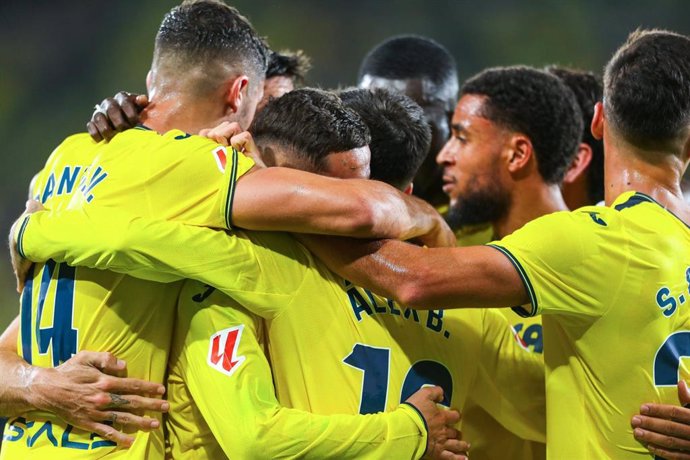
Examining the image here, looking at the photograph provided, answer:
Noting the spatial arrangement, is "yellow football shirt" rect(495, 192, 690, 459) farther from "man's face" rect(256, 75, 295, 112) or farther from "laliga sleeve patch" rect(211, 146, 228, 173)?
"man's face" rect(256, 75, 295, 112)

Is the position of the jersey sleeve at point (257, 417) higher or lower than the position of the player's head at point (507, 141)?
lower

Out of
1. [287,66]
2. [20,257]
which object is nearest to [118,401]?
[20,257]

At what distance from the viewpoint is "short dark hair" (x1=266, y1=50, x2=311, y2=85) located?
445 cm

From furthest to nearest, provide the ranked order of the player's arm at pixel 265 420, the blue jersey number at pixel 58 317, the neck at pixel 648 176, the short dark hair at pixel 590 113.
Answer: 1. the short dark hair at pixel 590 113
2. the neck at pixel 648 176
3. the blue jersey number at pixel 58 317
4. the player's arm at pixel 265 420

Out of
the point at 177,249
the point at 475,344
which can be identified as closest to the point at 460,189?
the point at 475,344

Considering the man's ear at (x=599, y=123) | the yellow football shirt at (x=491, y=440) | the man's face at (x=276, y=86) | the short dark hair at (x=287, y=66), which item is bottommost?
the yellow football shirt at (x=491, y=440)

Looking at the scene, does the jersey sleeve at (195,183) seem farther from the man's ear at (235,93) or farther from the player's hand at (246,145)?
the man's ear at (235,93)

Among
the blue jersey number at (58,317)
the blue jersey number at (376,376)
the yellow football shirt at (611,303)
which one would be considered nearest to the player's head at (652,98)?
the yellow football shirt at (611,303)

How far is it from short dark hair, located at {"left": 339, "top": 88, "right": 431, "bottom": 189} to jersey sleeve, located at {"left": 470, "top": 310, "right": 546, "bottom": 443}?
55 centimetres

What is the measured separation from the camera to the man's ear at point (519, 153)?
14.4 feet

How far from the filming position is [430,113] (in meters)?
5.05

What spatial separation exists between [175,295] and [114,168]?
41cm

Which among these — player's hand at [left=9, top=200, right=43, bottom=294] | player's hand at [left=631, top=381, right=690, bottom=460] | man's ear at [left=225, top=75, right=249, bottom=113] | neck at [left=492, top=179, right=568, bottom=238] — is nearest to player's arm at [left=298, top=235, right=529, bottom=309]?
player's hand at [left=631, top=381, right=690, bottom=460]

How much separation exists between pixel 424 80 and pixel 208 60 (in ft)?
7.54
